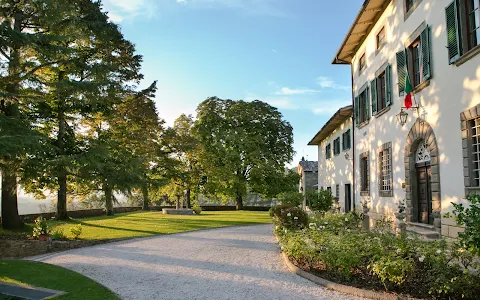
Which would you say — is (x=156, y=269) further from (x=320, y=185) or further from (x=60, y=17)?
(x=320, y=185)

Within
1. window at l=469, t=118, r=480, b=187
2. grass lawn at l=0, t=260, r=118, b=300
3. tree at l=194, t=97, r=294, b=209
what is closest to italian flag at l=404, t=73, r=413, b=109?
window at l=469, t=118, r=480, b=187

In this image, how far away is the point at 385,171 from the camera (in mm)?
14273

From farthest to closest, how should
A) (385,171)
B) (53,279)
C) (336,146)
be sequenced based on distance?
(336,146) → (385,171) → (53,279)

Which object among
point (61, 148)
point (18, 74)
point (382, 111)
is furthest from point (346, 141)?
point (18, 74)

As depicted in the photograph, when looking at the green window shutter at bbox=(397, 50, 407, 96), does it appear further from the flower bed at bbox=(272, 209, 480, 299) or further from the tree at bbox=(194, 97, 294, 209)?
the tree at bbox=(194, 97, 294, 209)

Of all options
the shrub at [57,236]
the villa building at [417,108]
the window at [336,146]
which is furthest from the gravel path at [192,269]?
the window at [336,146]

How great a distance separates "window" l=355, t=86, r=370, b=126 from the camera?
53.4 feet

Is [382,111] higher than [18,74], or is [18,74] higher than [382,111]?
[18,74]

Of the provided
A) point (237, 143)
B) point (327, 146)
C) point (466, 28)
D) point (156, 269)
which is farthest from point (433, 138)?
point (237, 143)

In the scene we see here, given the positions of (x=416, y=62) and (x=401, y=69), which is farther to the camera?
(x=401, y=69)

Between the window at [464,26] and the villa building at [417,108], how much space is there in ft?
0.07

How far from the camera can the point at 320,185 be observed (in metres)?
29.1

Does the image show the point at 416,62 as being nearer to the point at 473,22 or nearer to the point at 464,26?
the point at 464,26

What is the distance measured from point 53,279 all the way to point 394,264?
22.7 ft
